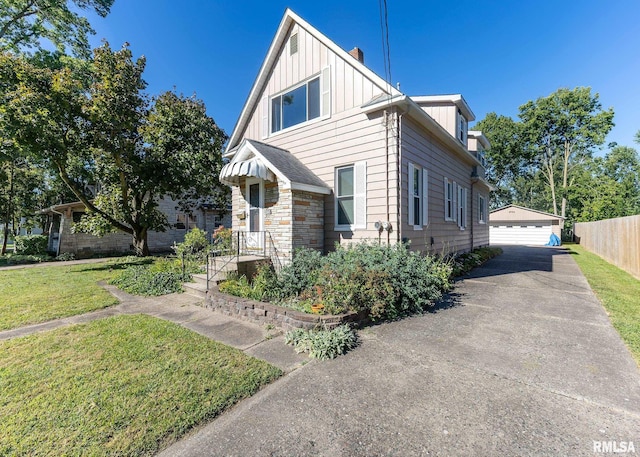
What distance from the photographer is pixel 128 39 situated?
43.5 ft

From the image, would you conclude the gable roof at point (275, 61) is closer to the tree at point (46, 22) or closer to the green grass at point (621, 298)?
the green grass at point (621, 298)

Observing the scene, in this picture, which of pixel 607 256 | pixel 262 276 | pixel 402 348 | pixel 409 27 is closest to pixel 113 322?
pixel 262 276

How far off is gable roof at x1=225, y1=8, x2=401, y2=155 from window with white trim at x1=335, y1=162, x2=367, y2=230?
233cm

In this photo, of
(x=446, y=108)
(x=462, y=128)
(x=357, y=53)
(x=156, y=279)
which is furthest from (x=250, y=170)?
(x=462, y=128)

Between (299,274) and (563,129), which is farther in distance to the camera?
(563,129)

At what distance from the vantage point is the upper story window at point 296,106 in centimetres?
922

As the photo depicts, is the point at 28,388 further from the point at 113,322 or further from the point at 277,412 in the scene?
the point at 277,412

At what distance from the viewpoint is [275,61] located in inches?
402

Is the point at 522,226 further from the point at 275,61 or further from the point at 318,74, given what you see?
the point at 275,61

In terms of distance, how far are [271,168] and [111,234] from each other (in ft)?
55.0

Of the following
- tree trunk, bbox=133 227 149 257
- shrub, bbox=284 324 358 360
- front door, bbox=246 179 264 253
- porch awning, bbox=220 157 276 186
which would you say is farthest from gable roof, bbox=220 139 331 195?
tree trunk, bbox=133 227 149 257

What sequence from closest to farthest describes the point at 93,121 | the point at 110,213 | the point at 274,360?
the point at 274,360 → the point at 93,121 → the point at 110,213

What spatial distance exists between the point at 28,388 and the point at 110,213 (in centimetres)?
1387

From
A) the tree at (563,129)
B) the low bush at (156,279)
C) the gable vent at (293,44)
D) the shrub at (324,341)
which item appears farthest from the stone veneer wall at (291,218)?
the tree at (563,129)
